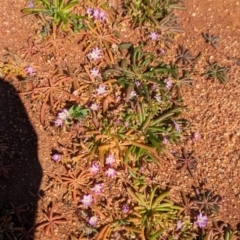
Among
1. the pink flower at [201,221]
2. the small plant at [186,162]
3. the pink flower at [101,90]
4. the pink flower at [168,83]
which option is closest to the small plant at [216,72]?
the pink flower at [168,83]

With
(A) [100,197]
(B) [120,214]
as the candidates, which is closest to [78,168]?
(A) [100,197]

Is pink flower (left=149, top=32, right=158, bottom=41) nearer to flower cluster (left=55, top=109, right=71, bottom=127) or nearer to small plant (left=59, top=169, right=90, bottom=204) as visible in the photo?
flower cluster (left=55, top=109, right=71, bottom=127)

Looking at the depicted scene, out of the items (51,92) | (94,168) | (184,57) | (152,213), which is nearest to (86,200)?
(94,168)

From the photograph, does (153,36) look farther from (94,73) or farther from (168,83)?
(94,73)

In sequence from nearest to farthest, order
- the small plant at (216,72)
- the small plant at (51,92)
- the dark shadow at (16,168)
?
the dark shadow at (16,168), the small plant at (51,92), the small plant at (216,72)

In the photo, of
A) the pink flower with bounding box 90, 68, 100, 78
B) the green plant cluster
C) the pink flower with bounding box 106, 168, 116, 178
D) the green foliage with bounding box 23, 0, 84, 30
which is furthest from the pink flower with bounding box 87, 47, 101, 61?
the pink flower with bounding box 106, 168, 116, 178

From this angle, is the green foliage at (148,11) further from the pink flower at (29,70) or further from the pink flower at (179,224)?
the pink flower at (179,224)
